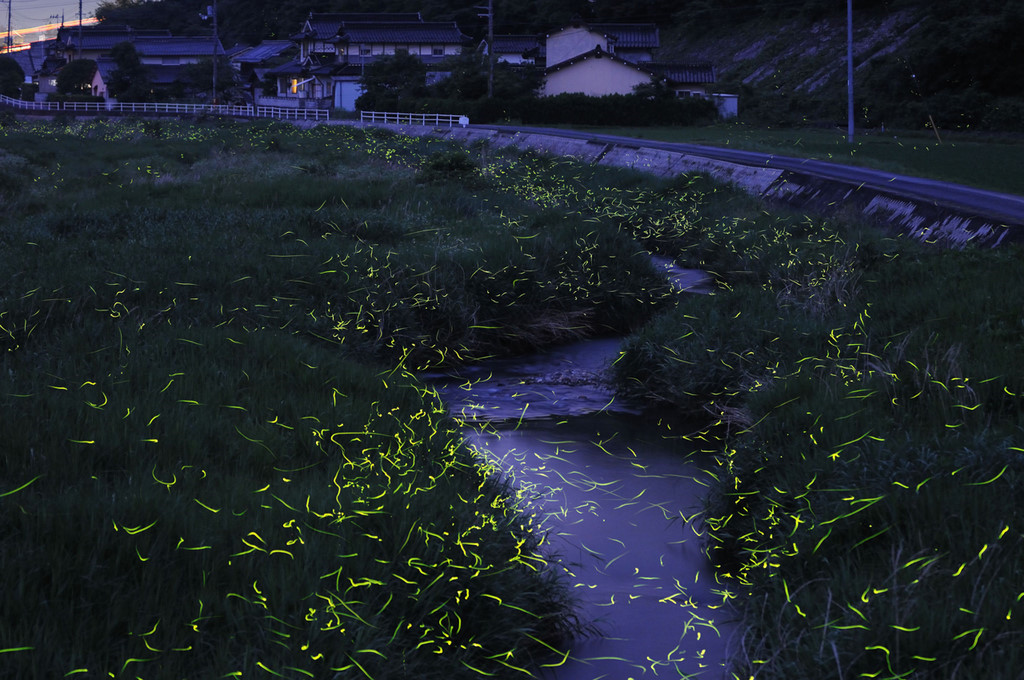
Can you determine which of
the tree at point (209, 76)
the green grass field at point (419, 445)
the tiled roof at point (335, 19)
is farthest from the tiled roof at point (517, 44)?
the green grass field at point (419, 445)

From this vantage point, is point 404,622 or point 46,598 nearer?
point 46,598

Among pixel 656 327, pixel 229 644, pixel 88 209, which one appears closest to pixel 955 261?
pixel 656 327

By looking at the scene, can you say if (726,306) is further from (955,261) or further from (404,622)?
(404,622)

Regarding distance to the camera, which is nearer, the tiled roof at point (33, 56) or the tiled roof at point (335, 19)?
the tiled roof at point (335, 19)

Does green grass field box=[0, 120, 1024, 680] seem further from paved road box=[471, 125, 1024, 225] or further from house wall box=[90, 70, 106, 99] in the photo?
house wall box=[90, 70, 106, 99]

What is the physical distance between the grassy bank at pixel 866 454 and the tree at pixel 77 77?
89813 mm

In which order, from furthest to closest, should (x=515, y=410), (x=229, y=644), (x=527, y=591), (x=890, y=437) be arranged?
(x=515, y=410), (x=890, y=437), (x=527, y=591), (x=229, y=644)

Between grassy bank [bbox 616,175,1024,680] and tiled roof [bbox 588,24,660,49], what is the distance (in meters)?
65.4

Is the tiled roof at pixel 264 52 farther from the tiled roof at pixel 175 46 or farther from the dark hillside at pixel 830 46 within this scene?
the dark hillside at pixel 830 46

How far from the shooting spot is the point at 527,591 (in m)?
5.40

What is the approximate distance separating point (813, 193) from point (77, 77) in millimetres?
85041

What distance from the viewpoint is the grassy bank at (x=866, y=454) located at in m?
4.57

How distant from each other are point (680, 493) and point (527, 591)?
283cm

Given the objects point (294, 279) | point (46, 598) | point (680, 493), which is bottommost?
point (680, 493)
